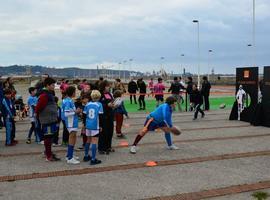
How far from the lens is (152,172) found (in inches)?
302

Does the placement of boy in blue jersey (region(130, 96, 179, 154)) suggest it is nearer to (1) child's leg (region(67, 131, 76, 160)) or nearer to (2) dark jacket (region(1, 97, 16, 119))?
(1) child's leg (region(67, 131, 76, 160))

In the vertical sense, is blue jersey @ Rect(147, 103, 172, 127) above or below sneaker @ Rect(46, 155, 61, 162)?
above

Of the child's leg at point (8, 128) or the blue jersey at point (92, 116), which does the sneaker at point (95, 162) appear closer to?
the blue jersey at point (92, 116)

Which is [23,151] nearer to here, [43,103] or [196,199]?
[43,103]

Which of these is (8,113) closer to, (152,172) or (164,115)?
(164,115)

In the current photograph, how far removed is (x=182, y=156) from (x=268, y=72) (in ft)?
22.7

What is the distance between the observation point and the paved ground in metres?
6.33

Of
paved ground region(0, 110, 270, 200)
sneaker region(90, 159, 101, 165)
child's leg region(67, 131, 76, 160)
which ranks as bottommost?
paved ground region(0, 110, 270, 200)

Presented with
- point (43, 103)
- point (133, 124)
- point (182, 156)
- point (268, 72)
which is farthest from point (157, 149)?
point (268, 72)

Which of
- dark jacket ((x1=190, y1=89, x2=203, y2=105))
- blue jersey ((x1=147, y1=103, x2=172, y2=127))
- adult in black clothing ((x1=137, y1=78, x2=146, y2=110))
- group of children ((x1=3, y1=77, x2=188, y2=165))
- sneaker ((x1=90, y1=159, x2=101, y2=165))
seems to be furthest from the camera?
adult in black clothing ((x1=137, y1=78, x2=146, y2=110))

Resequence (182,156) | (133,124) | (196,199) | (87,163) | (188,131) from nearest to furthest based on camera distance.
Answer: (196,199), (87,163), (182,156), (188,131), (133,124)

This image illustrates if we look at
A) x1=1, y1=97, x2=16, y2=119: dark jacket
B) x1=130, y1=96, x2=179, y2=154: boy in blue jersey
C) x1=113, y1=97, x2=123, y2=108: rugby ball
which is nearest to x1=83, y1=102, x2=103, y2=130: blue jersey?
x1=130, y1=96, x2=179, y2=154: boy in blue jersey

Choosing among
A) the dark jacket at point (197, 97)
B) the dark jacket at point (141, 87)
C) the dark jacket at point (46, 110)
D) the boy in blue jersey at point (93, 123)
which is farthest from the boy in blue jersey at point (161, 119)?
the dark jacket at point (141, 87)

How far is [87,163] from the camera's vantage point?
851cm
